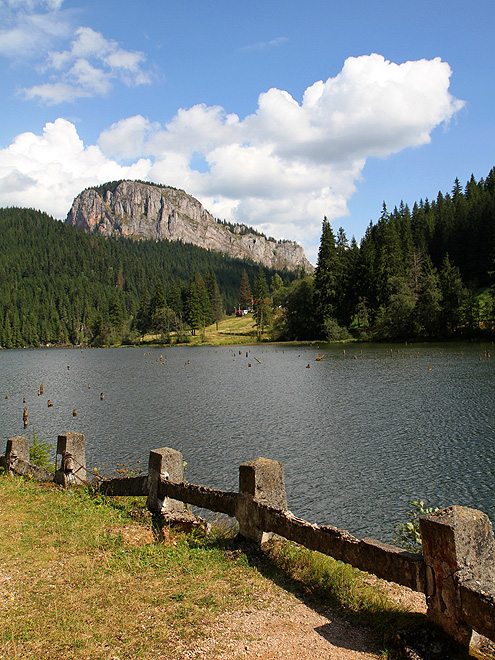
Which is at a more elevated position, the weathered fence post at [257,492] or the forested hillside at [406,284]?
the forested hillside at [406,284]

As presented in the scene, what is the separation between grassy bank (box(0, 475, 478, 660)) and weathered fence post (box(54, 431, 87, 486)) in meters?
1.76

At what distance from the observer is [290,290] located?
109188mm

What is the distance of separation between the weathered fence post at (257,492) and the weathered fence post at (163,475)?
1.74 meters

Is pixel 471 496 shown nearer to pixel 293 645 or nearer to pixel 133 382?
pixel 293 645

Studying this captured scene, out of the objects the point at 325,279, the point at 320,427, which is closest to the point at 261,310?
the point at 325,279

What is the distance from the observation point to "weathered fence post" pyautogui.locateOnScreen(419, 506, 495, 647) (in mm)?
3910

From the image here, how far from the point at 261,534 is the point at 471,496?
12125mm

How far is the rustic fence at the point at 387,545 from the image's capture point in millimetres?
3881

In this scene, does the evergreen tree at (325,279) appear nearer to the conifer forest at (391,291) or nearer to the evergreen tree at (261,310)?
the conifer forest at (391,291)

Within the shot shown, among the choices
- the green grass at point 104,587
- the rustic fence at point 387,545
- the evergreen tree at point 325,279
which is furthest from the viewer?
the evergreen tree at point 325,279

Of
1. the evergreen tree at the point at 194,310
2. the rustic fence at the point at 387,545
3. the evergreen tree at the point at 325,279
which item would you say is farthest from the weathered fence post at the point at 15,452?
the evergreen tree at the point at 194,310

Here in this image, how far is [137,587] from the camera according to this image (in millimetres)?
5727

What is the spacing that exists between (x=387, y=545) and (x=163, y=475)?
4.23 meters

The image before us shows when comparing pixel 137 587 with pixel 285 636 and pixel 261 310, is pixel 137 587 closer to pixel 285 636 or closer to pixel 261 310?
pixel 285 636
